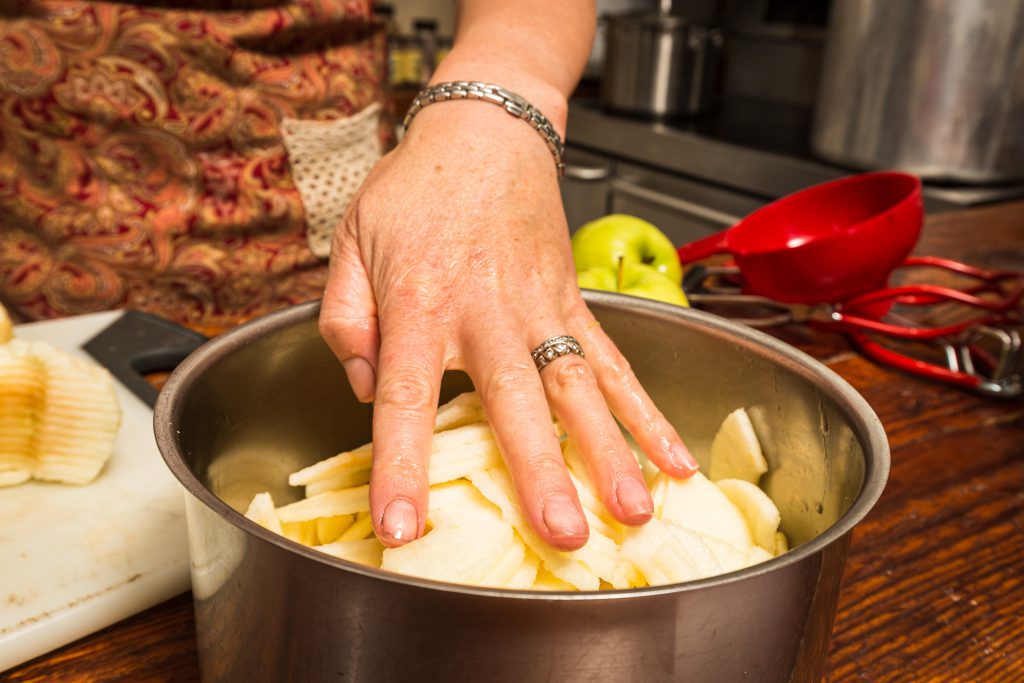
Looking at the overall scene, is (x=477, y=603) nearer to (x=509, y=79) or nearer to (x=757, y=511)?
(x=757, y=511)

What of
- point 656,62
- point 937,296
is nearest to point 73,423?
point 937,296

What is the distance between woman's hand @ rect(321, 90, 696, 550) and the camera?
49cm

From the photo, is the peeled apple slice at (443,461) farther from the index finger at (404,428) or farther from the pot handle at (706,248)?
the pot handle at (706,248)

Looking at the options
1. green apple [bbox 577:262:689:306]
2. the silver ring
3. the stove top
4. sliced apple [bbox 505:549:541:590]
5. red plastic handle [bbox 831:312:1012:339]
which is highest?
the silver ring

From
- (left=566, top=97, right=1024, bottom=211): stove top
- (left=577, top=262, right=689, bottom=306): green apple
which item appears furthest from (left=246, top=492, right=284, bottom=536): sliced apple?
(left=566, top=97, right=1024, bottom=211): stove top

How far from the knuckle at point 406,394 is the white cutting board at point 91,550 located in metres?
0.22

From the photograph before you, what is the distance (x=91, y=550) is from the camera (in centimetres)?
67

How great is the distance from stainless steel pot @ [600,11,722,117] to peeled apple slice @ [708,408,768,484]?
244cm

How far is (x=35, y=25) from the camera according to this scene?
3.58 feet

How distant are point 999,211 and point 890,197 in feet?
2.47

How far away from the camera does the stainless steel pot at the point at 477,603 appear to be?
1.12 ft

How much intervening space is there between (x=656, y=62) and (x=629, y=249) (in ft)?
6.49

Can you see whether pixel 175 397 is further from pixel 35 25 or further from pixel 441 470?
pixel 35 25

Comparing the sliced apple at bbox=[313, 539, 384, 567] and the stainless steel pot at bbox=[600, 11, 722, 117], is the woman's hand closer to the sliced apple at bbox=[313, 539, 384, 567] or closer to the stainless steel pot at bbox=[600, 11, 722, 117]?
the sliced apple at bbox=[313, 539, 384, 567]
